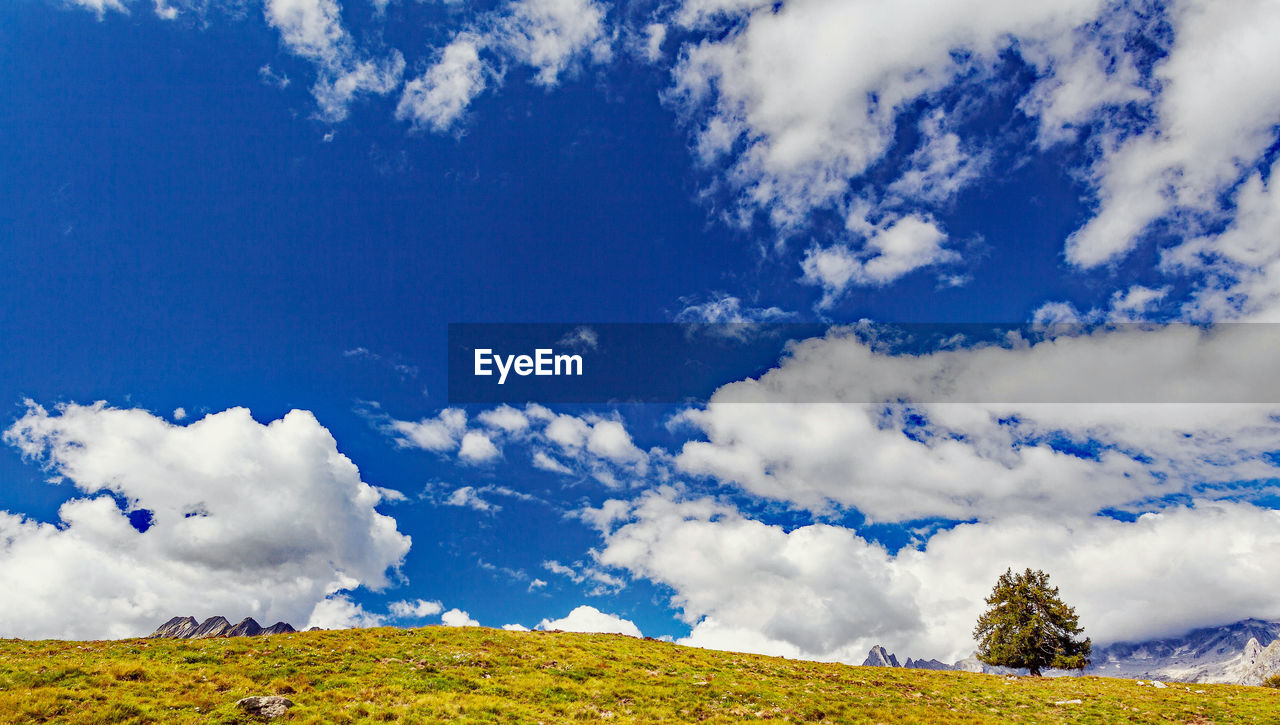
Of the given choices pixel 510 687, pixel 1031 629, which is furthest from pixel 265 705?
pixel 1031 629

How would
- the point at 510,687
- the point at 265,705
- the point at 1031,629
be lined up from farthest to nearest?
the point at 1031,629 → the point at 510,687 → the point at 265,705

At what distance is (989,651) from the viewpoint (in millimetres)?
65188

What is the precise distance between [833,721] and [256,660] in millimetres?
29137

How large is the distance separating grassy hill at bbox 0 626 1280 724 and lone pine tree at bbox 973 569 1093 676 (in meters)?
22.1

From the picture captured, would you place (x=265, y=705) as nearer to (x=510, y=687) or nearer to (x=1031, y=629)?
(x=510, y=687)

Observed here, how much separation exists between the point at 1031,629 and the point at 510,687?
205 feet

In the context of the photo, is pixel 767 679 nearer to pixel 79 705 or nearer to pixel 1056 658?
pixel 79 705

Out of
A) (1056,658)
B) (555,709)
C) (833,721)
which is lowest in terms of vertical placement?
(1056,658)

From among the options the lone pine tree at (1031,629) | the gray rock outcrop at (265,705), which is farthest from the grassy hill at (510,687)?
the lone pine tree at (1031,629)

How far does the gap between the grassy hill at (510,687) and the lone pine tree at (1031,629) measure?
871 inches

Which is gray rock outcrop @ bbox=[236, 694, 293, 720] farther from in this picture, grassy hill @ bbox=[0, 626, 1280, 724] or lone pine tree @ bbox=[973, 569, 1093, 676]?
lone pine tree @ bbox=[973, 569, 1093, 676]

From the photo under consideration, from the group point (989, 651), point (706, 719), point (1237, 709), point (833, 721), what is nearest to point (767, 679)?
point (833, 721)

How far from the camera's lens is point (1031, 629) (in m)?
62.0

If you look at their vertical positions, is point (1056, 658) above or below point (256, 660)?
below
